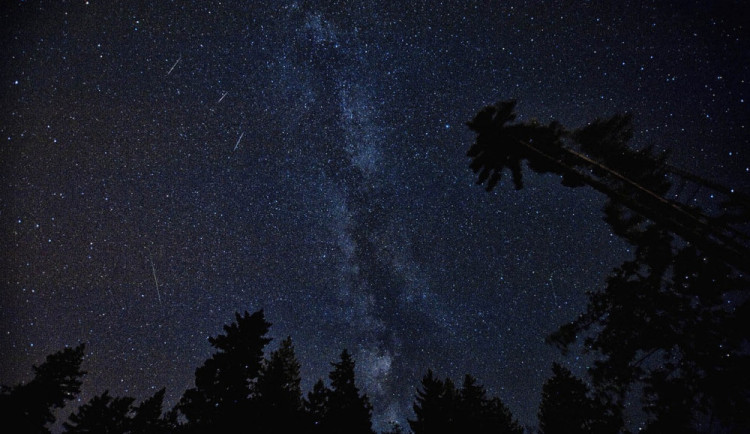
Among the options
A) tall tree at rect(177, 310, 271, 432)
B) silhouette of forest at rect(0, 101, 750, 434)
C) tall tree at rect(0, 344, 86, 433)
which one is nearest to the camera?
silhouette of forest at rect(0, 101, 750, 434)

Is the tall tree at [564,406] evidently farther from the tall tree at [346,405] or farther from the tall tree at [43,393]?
the tall tree at [43,393]

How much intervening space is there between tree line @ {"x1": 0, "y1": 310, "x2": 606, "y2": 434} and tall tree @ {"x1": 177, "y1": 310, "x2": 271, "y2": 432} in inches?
1.5

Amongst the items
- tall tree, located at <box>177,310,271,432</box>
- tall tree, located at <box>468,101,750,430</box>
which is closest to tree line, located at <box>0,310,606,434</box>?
tall tree, located at <box>177,310,271,432</box>

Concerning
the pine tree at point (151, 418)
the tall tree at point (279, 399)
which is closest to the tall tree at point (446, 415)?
the tall tree at point (279, 399)

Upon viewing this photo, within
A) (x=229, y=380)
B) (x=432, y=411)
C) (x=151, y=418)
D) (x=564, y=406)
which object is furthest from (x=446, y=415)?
(x=151, y=418)

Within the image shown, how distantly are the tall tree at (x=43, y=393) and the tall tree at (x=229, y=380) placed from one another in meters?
10.4

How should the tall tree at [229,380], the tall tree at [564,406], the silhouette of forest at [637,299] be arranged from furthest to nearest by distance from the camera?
the tall tree at [564,406] → the tall tree at [229,380] → the silhouette of forest at [637,299]

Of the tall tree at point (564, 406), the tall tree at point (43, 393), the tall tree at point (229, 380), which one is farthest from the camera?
the tall tree at point (564, 406)

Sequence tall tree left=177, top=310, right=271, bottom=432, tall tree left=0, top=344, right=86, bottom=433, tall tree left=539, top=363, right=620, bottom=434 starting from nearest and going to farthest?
1. tall tree left=177, top=310, right=271, bottom=432
2. tall tree left=0, top=344, right=86, bottom=433
3. tall tree left=539, top=363, right=620, bottom=434

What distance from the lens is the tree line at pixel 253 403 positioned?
1242 cm

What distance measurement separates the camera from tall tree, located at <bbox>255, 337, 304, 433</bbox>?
12.9 meters

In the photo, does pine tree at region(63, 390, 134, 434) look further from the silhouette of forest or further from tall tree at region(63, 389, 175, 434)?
the silhouette of forest

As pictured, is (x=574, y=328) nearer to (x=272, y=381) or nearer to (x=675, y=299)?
(x=675, y=299)

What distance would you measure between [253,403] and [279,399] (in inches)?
101
